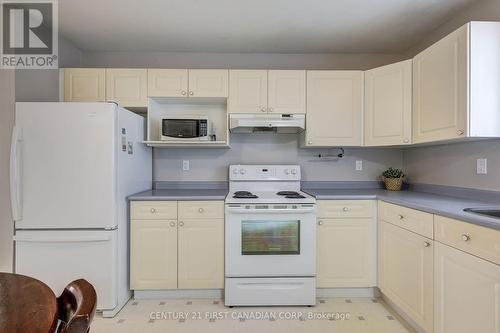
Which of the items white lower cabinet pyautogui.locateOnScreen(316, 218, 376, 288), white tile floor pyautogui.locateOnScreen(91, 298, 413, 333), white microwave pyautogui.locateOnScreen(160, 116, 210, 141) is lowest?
white tile floor pyautogui.locateOnScreen(91, 298, 413, 333)

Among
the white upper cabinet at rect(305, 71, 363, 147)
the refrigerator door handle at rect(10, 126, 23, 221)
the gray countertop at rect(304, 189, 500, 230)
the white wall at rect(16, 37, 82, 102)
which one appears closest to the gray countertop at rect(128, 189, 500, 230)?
the gray countertop at rect(304, 189, 500, 230)

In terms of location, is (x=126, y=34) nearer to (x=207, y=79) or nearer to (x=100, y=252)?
(x=207, y=79)

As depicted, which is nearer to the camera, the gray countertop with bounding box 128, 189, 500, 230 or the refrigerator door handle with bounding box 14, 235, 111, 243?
the gray countertop with bounding box 128, 189, 500, 230

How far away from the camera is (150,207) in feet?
7.34

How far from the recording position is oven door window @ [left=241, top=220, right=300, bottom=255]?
219cm

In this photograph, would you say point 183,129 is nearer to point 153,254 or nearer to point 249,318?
point 153,254

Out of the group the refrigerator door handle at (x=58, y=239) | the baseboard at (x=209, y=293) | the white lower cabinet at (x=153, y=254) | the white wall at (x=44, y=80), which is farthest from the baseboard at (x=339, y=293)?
the white wall at (x=44, y=80)

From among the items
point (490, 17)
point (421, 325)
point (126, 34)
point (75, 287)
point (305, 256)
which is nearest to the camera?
point (75, 287)

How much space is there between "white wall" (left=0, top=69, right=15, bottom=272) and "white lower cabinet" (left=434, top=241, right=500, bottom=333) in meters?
3.03

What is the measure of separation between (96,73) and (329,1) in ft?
7.19

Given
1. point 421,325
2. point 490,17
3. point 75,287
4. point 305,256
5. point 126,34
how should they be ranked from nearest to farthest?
1. point 75,287
2. point 421,325
3. point 490,17
4. point 305,256
5. point 126,34

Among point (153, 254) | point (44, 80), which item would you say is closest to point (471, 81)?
point (153, 254)

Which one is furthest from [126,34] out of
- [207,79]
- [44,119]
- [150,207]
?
[150,207]

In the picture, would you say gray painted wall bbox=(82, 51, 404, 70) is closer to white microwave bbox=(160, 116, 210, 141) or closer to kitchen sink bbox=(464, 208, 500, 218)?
white microwave bbox=(160, 116, 210, 141)
